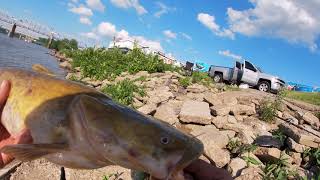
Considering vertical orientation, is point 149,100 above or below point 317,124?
below

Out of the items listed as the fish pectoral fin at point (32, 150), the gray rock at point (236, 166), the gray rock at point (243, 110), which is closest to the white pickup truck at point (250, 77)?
the gray rock at point (243, 110)

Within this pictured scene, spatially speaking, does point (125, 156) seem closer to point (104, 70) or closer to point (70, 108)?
point (70, 108)

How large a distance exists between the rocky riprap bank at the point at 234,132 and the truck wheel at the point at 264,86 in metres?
8.17

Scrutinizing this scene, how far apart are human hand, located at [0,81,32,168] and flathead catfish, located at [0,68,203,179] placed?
0.05m

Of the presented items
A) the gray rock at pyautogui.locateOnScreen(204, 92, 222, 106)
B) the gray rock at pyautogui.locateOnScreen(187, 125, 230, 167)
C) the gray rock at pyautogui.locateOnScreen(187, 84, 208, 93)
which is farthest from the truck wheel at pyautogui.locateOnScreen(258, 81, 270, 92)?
the gray rock at pyautogui.locateOnScreen(187, 125, 230, 167)

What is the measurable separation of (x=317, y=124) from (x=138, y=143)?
414 inches

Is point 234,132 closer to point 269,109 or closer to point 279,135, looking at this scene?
point 279,135

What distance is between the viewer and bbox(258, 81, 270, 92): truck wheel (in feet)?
69.6

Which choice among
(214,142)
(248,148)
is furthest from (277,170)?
(214,142)

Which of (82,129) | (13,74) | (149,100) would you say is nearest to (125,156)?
(82,129)

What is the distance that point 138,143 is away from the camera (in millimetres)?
1890

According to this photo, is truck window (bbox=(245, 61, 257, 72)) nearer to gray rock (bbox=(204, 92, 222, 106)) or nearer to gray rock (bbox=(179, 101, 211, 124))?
gray rock (bbox=(204, 92, 222, 106))

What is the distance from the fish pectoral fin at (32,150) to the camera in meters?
1.98

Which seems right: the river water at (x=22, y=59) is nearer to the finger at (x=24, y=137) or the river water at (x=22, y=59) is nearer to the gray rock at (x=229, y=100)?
the gray rock at (x=229, y=100)
